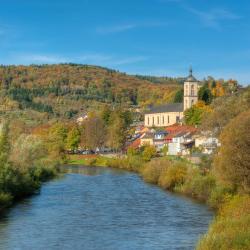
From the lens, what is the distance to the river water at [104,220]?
28.5m

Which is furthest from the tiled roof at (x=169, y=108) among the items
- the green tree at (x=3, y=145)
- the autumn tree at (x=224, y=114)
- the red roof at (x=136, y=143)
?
the green tree at (x=3, y=145)

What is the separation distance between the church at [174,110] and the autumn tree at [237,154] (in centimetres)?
7935

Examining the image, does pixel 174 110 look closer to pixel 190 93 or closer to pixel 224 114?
pixel 190 93

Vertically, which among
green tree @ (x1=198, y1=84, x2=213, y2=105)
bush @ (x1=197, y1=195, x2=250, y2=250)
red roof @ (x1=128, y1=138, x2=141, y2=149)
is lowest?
bush @ (x1=197, y1=195, x2=250, y2=250)

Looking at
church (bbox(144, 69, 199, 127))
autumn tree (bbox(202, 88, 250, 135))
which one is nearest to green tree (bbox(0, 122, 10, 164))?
autumn tree (bbox(202, 88, 250, 135))

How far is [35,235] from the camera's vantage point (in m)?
30.1

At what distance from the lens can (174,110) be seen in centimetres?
12138

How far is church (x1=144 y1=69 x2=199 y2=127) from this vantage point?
116 meters

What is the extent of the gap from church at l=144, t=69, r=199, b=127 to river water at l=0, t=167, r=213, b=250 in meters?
66.1

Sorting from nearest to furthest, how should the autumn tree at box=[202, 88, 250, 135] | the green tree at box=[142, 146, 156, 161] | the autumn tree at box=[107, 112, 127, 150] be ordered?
the autumn tree at box=[202, 88, 250, 135]
the green tree at box=[142, 146, 156, 161]
the autumn tree at box=[107, 112, 127, 150]

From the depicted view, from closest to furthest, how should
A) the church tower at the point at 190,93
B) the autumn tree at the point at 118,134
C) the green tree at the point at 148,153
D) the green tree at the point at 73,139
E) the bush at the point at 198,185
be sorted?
the bush at the point at 198,185, the green tree at the point at 148,153, the autumn tree at the point at 118,134, the green tree at the point at 73,139, the church tower at the point at 190,93

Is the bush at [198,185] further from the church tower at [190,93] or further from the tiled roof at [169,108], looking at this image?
the tiled roof at [169,108]

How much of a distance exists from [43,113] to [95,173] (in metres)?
90.4

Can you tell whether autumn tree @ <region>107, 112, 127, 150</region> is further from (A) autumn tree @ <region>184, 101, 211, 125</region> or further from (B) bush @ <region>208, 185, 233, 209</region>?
(B) bush @ <region>208, 185, 233, 209</region>
